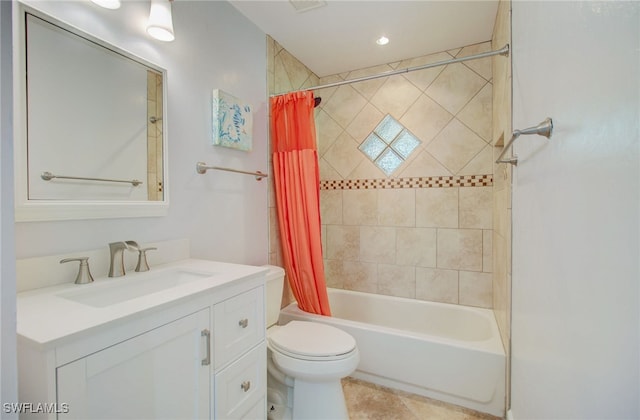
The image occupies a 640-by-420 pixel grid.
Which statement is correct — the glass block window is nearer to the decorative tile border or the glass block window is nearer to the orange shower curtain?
the decorative tile border

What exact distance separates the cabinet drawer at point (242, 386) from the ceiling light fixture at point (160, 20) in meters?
1.48

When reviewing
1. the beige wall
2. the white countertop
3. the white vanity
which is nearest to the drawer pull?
the white vanity

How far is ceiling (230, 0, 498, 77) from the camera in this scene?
1.80m

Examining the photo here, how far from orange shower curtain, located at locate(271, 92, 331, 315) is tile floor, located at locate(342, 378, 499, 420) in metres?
0.57

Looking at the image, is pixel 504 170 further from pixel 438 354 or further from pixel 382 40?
pixel 382 40

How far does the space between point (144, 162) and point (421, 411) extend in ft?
6.60

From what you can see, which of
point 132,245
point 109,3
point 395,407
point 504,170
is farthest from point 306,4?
point 395,407

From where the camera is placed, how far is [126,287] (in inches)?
43.8
